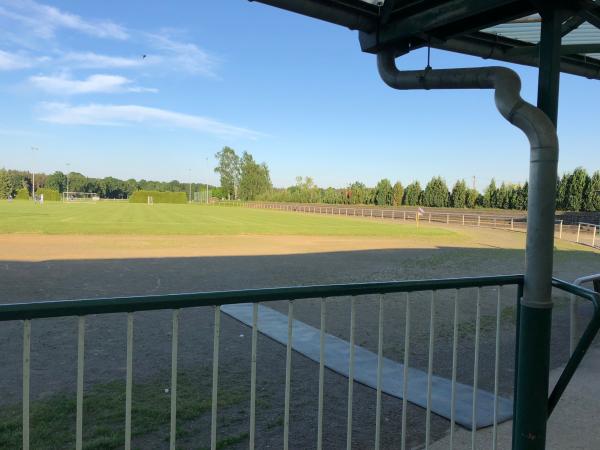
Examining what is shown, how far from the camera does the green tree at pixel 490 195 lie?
55.8 meters

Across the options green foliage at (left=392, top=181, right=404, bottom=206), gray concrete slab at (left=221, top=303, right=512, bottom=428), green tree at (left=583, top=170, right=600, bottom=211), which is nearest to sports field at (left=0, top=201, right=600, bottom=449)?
gray concrete slab at (left=221, top=303, right=512, bottom=428)

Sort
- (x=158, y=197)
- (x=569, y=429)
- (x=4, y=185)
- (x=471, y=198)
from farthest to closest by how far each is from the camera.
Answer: (x=158, y=197) → (x=4, y=185) → (x=471, y=198) → (x=569, y=429)

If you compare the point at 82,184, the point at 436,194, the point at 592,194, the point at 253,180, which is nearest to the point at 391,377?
the point at 592,194

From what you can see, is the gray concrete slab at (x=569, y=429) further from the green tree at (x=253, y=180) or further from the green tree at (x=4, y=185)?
the green tree at (x=4, y=185)

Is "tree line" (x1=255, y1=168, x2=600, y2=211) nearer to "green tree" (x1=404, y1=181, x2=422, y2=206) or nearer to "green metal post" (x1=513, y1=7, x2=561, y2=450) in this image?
"green tree" (x1=404, y1=181, x2=422, y2=206)

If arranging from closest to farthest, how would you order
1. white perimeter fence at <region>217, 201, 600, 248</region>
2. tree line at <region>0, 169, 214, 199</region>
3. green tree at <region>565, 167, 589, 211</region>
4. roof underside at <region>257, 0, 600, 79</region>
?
roof underside at <region>257, 0, 600, 79</region>
white perimeter fence at <region>217, 201, 600, 248</region>
green tree at <region>565, 167, 589, 211</region>
tree line at <region>0, 169, 214, 199</region>

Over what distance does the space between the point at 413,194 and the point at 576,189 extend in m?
26.4

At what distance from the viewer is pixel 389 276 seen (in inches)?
493

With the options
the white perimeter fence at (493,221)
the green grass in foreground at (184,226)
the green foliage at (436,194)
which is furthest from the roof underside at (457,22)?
the green foliage at (436,194)

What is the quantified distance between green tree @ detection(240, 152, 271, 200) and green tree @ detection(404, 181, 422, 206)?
58.7 m

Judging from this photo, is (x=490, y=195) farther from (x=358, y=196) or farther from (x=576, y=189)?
(x=358, y=196)

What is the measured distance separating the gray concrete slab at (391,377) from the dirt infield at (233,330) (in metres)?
0.18

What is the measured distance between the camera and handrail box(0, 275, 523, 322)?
1.84m

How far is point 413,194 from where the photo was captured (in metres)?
68.8
